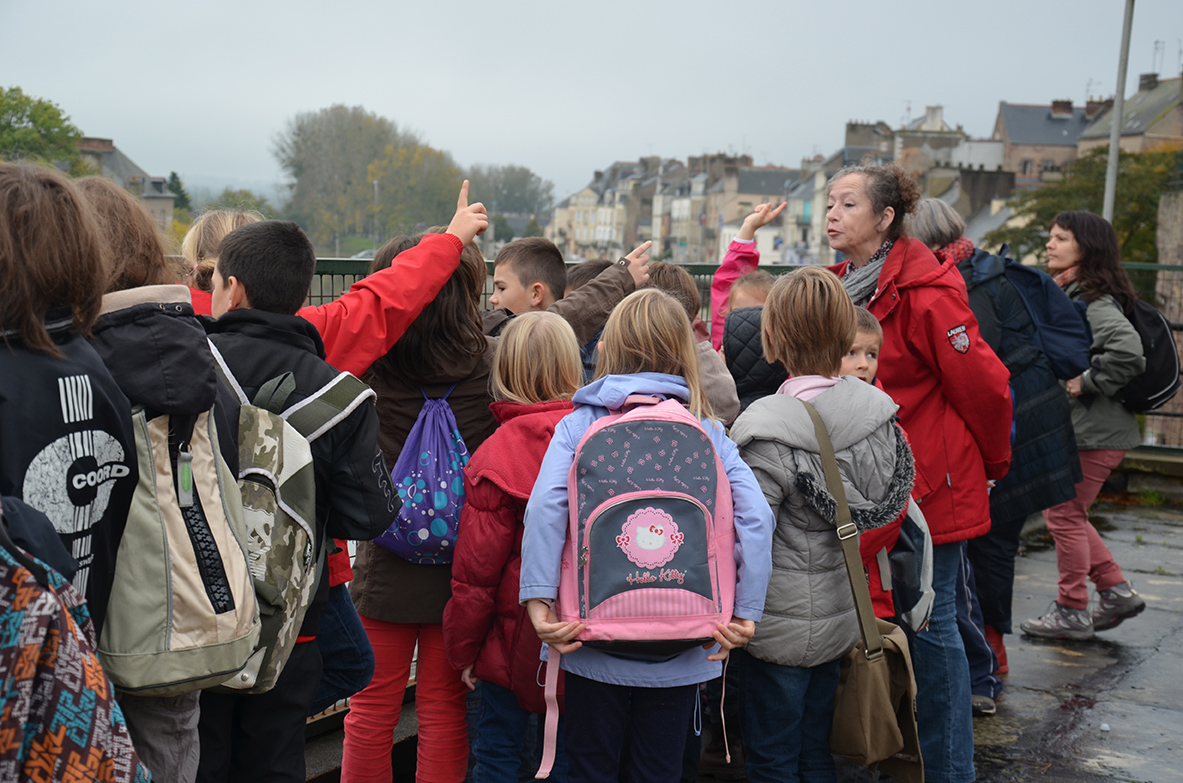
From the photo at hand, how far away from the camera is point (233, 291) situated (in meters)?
2.65

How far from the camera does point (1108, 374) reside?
595 cm

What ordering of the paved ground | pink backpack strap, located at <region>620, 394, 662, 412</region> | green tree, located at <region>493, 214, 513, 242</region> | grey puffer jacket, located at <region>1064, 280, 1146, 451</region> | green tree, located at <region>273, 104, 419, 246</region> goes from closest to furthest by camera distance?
1. pink backpack strap, located at <region>620, 394, 662, 412</region>
2. the paved ground
3. grey puffer jacket, located at <region>1064, 280, 1146, 451</region>
4. green tree, located at <region>493, 214, 513, 242</region>
5. green tree, located at <region>273, 104, 419, 246</region>

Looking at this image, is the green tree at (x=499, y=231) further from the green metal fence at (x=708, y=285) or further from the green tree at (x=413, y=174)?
the green metal fence at (x=708, y=285)

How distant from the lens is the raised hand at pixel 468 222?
3.23 meters

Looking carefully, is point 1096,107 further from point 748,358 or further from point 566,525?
point 566,525

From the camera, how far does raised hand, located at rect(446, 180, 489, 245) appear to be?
10.6 feet

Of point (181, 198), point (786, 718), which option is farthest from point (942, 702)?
point (181, 198)

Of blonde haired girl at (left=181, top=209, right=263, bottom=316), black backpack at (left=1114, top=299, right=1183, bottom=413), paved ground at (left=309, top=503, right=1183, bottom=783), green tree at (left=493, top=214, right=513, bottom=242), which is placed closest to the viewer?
blonde haired girl at (left=181, top=209, right=263, bottom=316)

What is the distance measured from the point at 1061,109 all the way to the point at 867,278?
304 feet

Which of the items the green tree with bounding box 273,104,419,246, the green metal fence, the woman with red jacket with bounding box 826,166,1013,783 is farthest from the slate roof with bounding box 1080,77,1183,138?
the woman with red jacket with bounding box 826,166,1013,783

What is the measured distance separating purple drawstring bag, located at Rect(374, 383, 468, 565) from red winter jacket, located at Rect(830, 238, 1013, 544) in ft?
6.02

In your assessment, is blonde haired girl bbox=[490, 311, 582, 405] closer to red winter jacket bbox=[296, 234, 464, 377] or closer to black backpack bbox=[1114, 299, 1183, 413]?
red winter jacket bbox=[296, 234, 464, 377]

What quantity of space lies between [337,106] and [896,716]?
7045cm

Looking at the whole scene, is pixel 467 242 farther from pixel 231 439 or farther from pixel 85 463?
pixel 85 463
